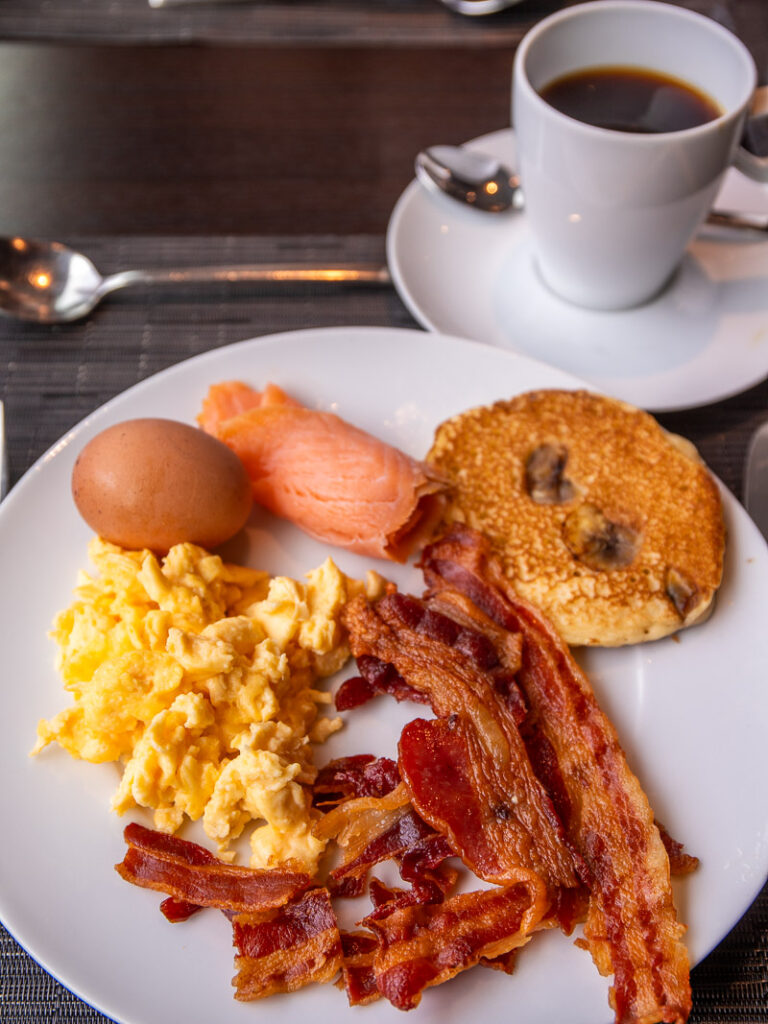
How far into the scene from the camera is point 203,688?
1444mm

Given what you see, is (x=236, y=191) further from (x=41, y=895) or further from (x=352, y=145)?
(x=41, y=895)

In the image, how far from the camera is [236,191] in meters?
2.56

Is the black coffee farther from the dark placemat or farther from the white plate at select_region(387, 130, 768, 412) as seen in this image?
the dark placemat

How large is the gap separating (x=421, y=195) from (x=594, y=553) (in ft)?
3.66

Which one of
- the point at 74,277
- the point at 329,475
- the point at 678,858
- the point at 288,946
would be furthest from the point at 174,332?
the point at 678,858

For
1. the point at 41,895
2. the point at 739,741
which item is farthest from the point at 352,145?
the point at 41,895

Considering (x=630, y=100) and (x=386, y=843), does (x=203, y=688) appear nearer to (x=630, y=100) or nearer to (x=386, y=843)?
(x=386, y=843)

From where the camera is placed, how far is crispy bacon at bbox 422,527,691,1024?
47.8 inches

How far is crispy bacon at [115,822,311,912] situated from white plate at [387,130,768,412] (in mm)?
1196

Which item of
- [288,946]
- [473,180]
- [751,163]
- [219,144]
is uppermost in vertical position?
[751,163]

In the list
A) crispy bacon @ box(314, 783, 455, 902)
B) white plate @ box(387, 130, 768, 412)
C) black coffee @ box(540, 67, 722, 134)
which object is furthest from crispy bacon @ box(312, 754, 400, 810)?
black coffee @ box(540, 67, 722, 134)

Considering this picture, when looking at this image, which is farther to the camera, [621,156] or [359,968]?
[621,156]

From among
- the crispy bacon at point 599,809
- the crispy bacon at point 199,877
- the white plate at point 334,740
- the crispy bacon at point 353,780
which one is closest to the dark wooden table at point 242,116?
the white plate at point 334,740

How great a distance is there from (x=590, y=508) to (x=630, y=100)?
3.10 ft
